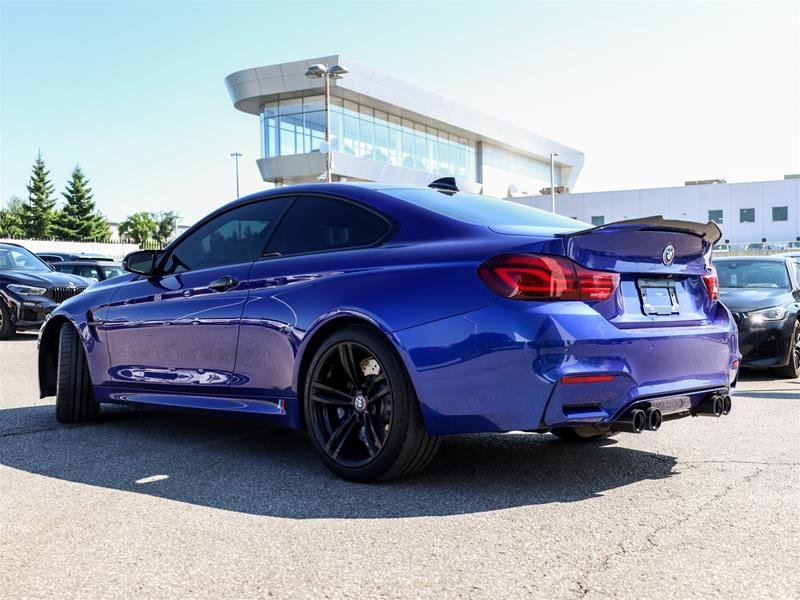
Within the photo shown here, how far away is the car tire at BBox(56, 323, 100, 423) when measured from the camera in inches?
232

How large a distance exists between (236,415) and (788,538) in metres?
2.77

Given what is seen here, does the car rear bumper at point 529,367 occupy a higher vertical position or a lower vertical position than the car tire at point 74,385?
higher

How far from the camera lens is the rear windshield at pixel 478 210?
429 centimetres

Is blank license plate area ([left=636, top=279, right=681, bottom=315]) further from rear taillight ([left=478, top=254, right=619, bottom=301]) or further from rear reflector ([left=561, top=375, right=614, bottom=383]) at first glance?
rear reflector ([left=561, top=375, right=614, bottom=383])

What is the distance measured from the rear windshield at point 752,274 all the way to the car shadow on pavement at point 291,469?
6.00m

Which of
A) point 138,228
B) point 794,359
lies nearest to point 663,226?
point 794,359

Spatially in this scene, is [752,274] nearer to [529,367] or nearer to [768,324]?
[768,324]

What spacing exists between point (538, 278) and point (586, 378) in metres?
0.47

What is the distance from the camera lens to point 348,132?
5203cm

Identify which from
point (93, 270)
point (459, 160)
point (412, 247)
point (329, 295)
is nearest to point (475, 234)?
point (412, 247)

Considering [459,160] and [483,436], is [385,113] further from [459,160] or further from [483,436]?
[483,436]

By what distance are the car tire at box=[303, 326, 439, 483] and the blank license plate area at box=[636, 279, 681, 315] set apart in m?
1.16

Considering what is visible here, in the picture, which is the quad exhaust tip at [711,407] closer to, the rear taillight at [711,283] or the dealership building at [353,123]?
the rear taillight at [711,283]

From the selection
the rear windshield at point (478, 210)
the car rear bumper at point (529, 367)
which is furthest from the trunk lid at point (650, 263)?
the rear windshield at point (478, 210)
